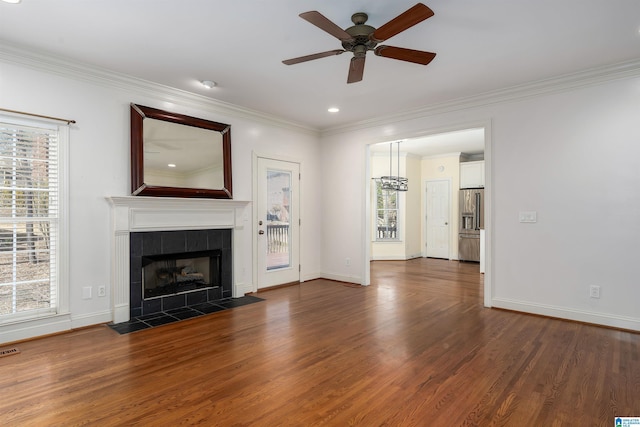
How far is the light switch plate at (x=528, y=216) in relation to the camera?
161 inches

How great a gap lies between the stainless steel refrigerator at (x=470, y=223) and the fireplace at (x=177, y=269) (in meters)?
6.10

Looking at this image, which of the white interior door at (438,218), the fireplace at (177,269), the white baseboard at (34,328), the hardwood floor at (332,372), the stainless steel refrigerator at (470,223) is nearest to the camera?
the hardwood floor at (332,372)

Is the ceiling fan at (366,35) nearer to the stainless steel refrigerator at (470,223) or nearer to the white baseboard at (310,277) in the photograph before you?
the white baseboard at (310,277)

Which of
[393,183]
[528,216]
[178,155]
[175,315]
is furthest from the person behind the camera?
[393,183]

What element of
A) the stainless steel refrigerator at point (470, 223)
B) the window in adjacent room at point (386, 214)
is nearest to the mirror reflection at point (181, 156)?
the window in adjacent room at point (386, 214)

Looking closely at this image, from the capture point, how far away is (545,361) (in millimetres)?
2818

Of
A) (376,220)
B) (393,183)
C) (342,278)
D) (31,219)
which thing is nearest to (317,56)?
(31,219)

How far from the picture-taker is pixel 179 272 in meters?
4.46

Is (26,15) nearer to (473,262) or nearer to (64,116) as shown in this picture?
(64,116)

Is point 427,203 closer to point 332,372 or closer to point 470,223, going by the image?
point 470,223

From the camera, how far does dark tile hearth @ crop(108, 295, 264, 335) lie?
3.64 metres

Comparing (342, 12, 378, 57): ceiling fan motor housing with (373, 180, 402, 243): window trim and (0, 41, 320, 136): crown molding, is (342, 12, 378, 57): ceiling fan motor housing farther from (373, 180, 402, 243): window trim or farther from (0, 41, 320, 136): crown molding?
(373, 180, 402, 243): window trim

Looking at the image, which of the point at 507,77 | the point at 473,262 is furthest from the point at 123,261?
the point at 473,262

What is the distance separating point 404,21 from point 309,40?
1.04 meters
